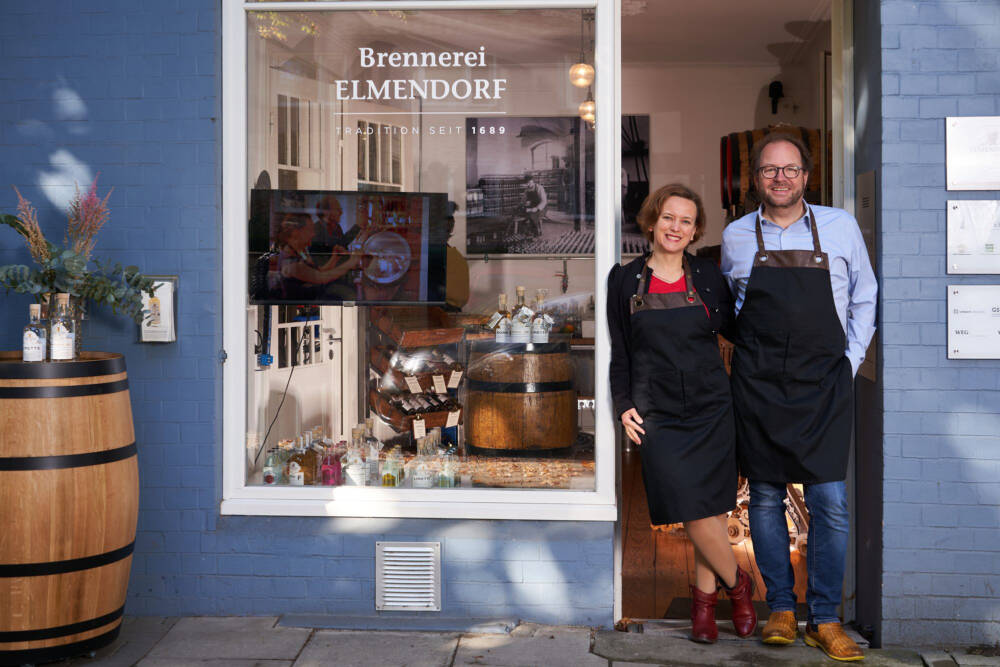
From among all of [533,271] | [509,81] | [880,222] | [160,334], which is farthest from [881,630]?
[160,334]

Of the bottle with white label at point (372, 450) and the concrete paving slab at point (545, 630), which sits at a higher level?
the bottle with white label at point (372, 450)

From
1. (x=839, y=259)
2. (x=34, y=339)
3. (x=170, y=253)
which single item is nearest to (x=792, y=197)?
(x=839, y=259)

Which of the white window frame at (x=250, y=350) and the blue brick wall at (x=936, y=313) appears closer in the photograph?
the blue brick wall at (x=936, y=313)

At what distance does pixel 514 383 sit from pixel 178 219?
4.66 ft

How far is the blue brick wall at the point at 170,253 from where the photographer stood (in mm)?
3676

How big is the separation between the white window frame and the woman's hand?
31cm

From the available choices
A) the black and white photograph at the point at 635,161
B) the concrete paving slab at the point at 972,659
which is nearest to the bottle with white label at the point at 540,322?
the concrete paving slab at the point at 972,659

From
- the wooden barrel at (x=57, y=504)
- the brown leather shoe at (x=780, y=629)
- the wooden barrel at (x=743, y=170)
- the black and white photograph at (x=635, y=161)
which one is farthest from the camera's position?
the black and white photograph at (x=635, y=161)

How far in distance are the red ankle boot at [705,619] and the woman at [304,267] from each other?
1.72 m

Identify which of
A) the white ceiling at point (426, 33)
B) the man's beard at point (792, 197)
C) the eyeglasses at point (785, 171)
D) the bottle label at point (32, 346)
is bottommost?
the bottle label at point (32, 346)

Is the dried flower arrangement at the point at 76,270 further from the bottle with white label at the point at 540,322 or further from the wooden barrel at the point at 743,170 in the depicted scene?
the wooden barrel at the point at 743,170

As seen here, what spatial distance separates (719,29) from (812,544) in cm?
493

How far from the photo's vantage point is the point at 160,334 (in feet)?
12.0

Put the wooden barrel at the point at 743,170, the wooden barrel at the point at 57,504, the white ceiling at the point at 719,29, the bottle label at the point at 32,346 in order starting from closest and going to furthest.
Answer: the wooden barrel at the point at 57,504 → the bottle label at the point at 32,346 → the wooden barrel at the point at 743,170 → the white ceiling at the point at 719,29
